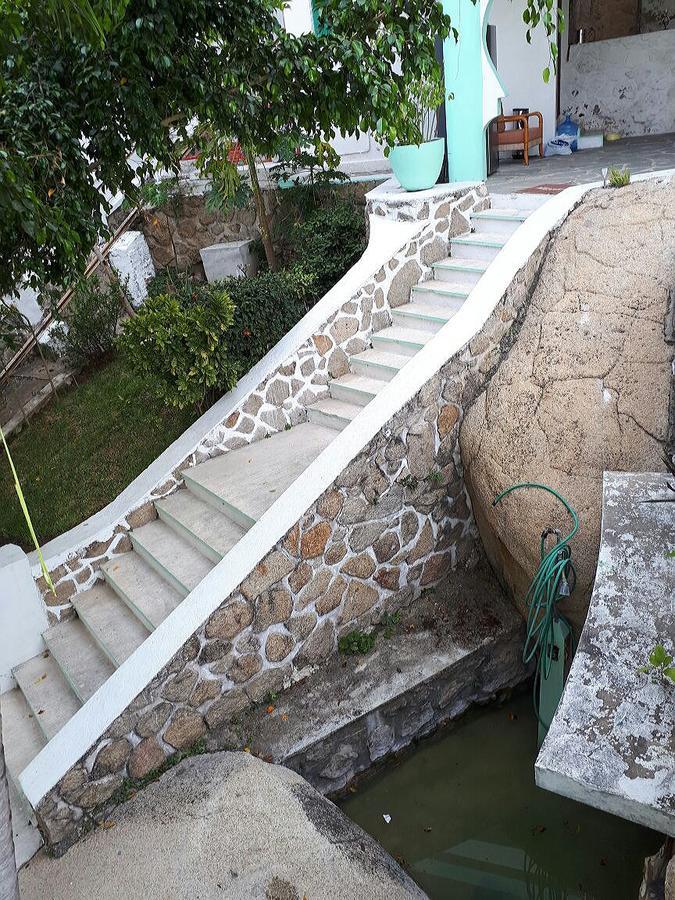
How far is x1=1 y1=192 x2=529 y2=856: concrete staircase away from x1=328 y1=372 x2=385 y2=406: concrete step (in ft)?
0.04

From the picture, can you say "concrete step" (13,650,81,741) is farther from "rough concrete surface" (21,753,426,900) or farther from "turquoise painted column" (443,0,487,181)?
"turquoise painted column" (443,0,487,181)

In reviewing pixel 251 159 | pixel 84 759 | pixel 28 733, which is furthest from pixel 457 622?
pixel 251 159

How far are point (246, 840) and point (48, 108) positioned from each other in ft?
14.6

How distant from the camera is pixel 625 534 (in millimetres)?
4051

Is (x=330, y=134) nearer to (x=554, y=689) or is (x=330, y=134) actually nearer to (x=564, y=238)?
(x=564, y=238)

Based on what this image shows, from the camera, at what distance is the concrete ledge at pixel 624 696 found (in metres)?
2.86

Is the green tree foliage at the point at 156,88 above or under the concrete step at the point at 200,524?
above

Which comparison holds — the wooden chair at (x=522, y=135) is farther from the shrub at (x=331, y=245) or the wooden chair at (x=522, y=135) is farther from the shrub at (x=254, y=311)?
the shrub at (x=254, y=311)

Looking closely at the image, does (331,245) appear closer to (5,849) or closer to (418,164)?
(418,164)

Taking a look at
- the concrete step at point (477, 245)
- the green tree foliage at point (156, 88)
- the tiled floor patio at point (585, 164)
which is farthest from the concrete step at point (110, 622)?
the tiled floor patio at point (585, 164)

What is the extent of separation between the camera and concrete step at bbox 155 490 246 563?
591 cm

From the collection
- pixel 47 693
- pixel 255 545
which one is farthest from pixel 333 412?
pixel 47 693

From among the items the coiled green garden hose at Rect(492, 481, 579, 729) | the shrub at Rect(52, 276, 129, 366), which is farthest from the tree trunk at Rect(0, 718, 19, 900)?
the shrub at Rect(52, 276, 129, 366)

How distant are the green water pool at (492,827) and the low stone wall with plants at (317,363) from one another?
3001mm
